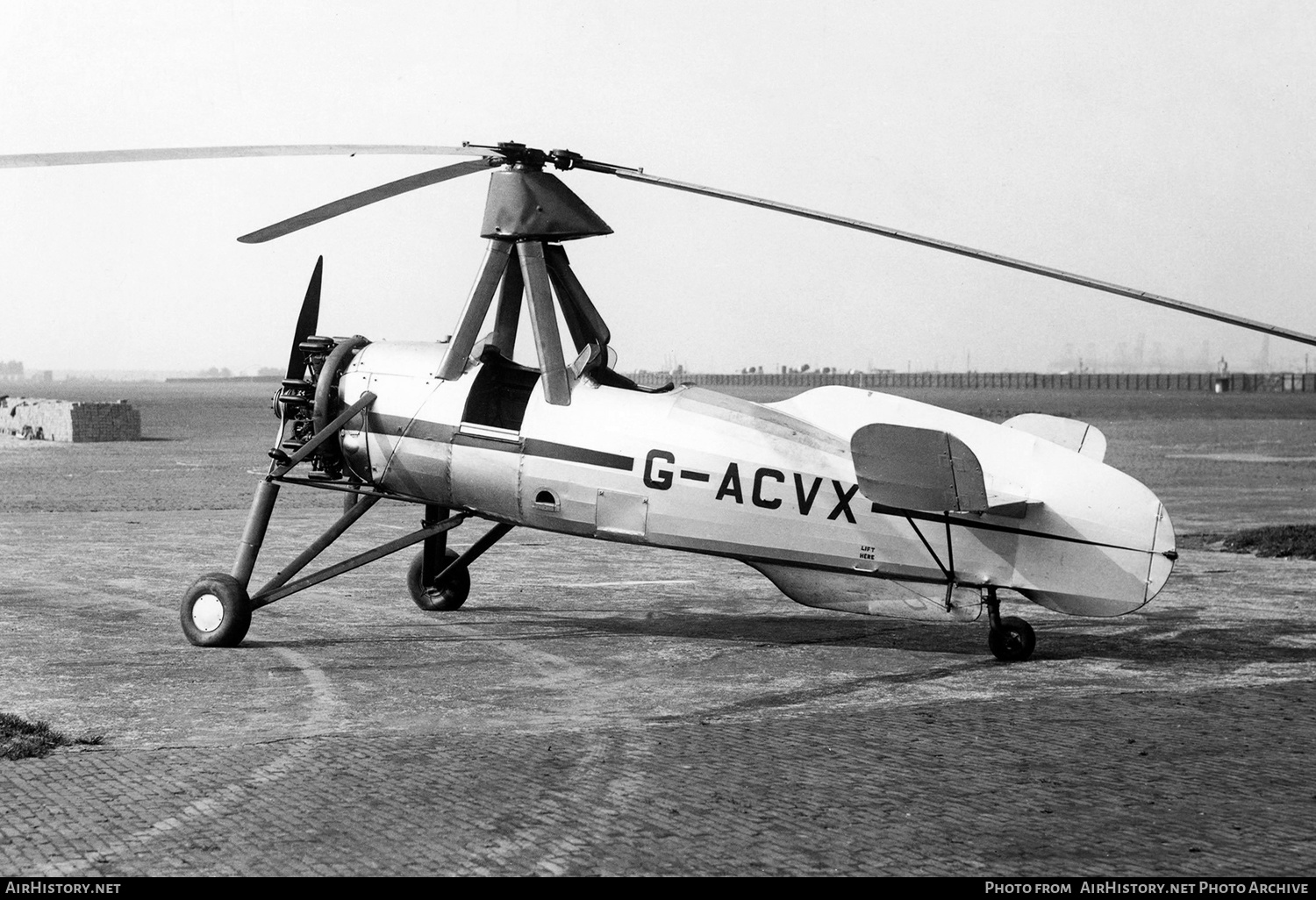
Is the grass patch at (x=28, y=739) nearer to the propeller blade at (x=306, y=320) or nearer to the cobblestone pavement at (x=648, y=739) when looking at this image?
the cobblestone pavement at (x=648, y=739)

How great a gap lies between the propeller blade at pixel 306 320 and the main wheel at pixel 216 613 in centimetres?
243

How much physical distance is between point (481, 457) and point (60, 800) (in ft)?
19.5

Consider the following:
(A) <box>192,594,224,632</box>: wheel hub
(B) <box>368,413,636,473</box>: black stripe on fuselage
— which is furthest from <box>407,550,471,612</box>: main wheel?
(A) <box>192,594,224,632</box>: wheel hub

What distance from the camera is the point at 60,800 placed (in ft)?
24.9

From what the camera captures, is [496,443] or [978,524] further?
[496,443]

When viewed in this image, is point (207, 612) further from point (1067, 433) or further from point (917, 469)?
point (1067, 433)

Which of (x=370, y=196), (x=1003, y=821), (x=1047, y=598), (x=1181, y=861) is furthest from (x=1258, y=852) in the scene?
(x=370, y=196)

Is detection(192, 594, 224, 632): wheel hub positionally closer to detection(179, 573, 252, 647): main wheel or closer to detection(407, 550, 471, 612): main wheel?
detection(179, 573, 252, 647): main wheel

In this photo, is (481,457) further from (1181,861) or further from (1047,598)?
(1181,861)

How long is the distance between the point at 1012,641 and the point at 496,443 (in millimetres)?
4991

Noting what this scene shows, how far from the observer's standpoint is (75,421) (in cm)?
4794

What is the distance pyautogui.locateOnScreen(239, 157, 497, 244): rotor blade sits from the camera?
12.3m

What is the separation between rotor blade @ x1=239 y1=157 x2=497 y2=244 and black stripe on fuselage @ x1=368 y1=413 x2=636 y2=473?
2.10 metres

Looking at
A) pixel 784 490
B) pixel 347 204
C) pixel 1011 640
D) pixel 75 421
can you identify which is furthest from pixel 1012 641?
pixel 75 421
